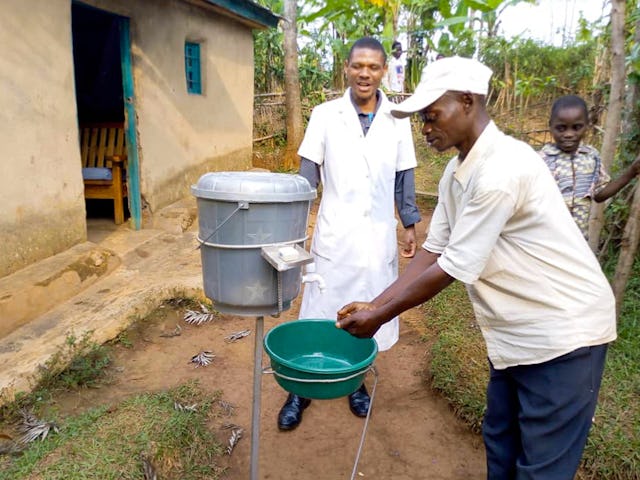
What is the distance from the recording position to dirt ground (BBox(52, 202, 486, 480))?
2561mm

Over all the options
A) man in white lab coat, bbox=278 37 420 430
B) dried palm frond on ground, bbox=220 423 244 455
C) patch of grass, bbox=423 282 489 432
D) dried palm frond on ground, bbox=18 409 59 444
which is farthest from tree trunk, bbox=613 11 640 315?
dried palm frond on ground, bbox=18 409 59 444

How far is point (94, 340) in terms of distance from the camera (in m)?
3.37

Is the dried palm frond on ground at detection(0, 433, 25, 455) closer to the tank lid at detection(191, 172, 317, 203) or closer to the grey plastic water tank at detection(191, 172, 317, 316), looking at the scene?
the grey plastic water tank at detection(191, 172, 317, 316)

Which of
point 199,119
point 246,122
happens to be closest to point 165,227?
point 199,119

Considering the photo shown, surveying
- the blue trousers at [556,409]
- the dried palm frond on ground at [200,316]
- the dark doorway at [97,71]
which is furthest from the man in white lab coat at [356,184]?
the dark doorway at [97,71]

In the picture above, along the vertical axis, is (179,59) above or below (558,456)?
above

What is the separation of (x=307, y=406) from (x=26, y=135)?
285cm

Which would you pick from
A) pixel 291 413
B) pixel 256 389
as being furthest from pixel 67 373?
pixel 256 389

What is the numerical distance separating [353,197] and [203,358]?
162cm

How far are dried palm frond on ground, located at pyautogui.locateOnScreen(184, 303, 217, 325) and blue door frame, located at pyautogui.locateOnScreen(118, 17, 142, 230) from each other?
184cm

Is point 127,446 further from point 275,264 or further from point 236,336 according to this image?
point 236,336

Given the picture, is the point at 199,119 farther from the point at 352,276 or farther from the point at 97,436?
the point at 97,436

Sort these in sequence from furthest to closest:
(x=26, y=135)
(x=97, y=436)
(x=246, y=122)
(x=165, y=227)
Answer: (x=246, y=122) < (x=165, y=227) < (x=26, y=135) < (x=97, y=436)

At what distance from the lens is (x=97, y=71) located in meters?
6.92
